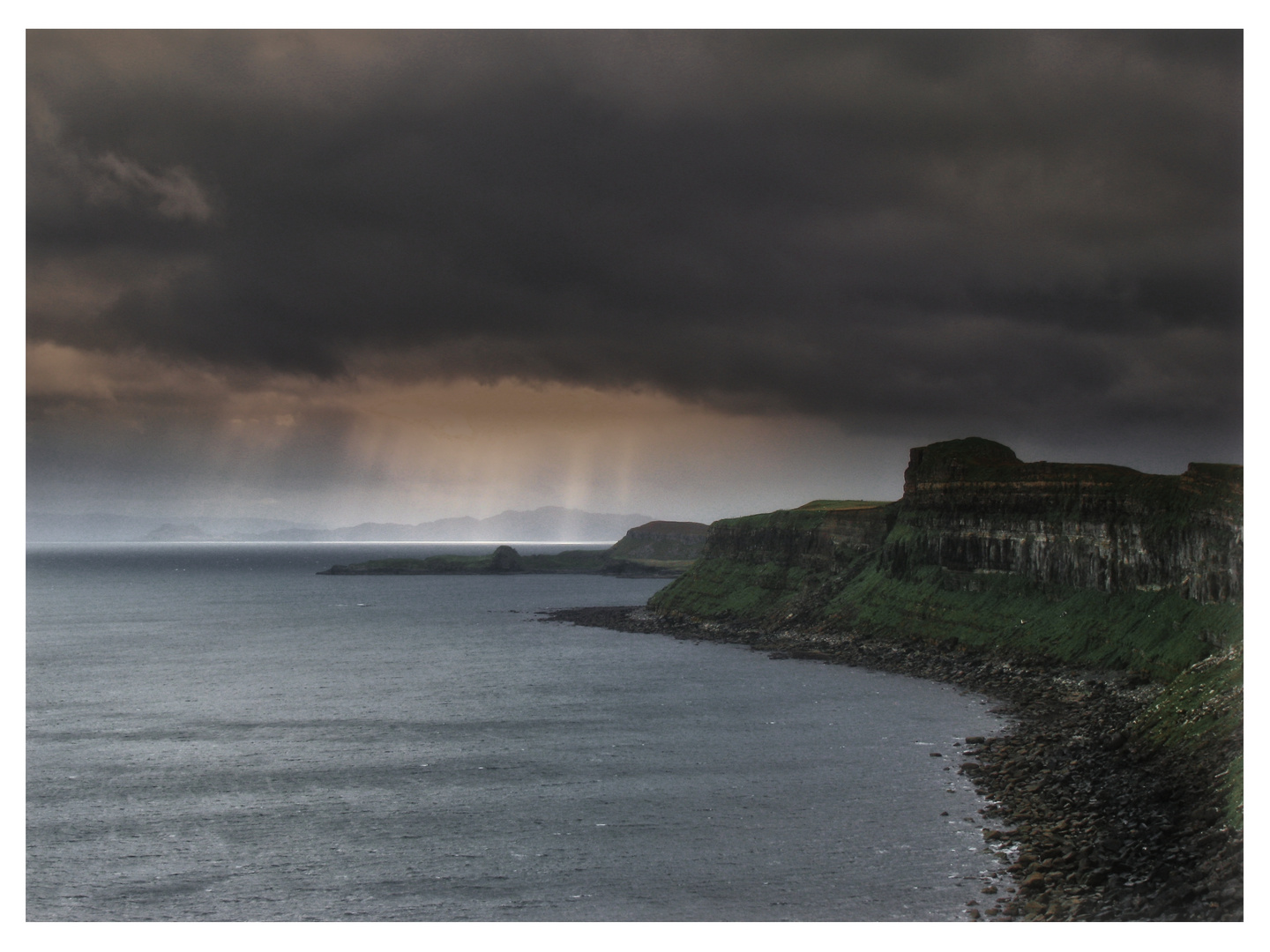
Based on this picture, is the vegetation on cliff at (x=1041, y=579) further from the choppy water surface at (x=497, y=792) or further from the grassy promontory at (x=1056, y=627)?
the choppy water surface at (x=497, y=792)

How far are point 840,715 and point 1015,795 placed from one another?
17.7 m

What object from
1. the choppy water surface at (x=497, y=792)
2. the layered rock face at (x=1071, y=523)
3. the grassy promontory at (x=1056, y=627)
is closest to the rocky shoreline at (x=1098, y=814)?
the grassy promontory at (x=1056, y=627)

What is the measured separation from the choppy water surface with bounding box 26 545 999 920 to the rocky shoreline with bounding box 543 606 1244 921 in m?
1.56

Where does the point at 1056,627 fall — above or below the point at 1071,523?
below

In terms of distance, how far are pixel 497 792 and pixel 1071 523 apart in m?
55.5

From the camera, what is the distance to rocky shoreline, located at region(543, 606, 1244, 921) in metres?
19.5

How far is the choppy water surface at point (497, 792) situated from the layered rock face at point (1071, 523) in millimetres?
17361

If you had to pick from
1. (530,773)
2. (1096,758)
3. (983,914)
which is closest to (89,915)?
(530,773)

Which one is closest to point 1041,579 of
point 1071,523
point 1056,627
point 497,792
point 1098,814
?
point 1071,523

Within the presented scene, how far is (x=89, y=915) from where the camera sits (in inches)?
930

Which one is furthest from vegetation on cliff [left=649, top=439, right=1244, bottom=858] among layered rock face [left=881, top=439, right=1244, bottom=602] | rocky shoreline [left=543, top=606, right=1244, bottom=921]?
rocky shoreline [left=543, top=606, right=1244, bottom=921]

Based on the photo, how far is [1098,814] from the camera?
1072 inches

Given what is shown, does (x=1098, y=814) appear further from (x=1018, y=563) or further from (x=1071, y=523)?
(x=1018, y=563)

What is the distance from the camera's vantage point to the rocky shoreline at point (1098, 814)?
64.0ft
